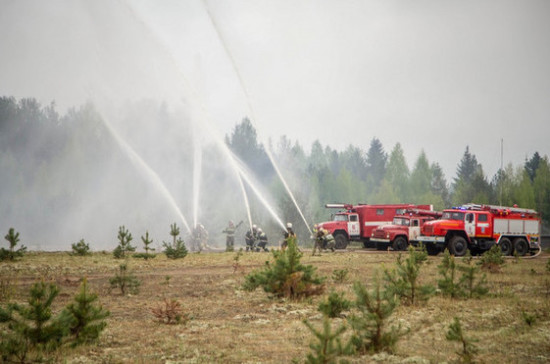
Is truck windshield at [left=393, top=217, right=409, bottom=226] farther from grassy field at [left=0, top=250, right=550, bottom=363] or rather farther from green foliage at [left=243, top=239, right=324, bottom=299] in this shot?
green foliage at [left=243, top=239, right=324, bottom=299]

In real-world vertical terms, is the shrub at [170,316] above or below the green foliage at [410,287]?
below

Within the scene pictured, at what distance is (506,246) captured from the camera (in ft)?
106

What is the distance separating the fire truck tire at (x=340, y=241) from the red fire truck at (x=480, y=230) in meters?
6.73

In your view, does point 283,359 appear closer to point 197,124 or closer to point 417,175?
point 197,124

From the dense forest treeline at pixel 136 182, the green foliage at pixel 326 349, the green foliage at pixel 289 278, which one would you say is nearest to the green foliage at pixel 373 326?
the green foliage at pixel 326 349

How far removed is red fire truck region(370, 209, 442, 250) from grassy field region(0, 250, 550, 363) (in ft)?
49.4

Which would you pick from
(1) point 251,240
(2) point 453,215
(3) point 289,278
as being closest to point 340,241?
(1) point 251,240

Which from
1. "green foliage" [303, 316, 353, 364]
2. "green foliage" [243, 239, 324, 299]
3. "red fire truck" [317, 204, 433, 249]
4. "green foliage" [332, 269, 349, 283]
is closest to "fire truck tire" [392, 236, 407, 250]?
"red fire truck" [317, 204, 433, 249]

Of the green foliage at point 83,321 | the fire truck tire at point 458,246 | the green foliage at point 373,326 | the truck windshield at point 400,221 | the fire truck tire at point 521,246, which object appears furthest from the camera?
the truck windshield at point 400,221

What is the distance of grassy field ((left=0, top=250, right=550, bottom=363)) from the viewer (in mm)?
8383

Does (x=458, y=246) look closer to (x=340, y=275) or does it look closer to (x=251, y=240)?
(x=251, y=240)

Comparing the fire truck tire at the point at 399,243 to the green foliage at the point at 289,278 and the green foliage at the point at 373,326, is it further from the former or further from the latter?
the green foliage at the point at 373,326

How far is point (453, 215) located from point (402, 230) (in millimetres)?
3961

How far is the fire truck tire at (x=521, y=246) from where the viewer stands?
106 feet
